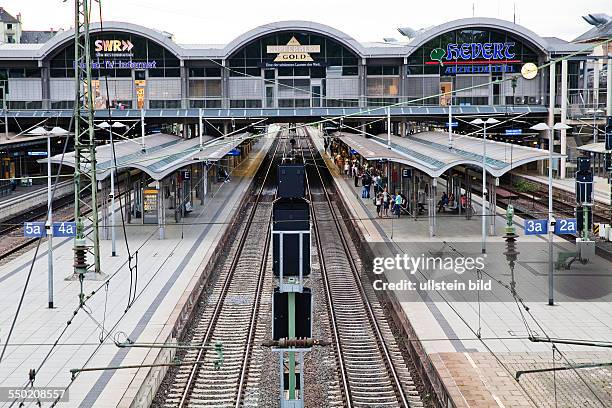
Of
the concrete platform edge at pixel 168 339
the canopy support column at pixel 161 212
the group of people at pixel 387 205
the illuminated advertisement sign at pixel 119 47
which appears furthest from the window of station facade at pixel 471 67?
the concrete platform edge at pixel 168 339

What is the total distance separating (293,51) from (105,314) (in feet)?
129

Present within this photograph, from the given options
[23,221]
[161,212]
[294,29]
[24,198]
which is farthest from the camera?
[294,29]

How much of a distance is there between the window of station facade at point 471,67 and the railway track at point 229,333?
87.0 ft

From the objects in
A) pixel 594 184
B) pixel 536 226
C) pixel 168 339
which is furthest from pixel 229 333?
pixel 594 184

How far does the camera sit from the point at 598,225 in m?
26.1

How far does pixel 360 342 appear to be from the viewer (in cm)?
A: 1897

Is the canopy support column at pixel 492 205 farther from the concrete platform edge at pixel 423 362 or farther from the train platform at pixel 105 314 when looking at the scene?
the concrete platform edge at pixel 423 362

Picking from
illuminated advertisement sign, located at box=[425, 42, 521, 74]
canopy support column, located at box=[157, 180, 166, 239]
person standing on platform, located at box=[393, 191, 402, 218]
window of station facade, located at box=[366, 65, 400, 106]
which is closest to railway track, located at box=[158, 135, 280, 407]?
canopy support column, located at box=[157, 180, 166, 239]

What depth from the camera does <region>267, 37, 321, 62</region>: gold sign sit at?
5703cm

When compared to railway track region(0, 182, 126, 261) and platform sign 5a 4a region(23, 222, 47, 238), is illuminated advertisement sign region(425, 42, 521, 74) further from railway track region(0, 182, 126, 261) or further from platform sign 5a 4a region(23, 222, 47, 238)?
platform sign 5a 4a region(23, 222, 47, 238)

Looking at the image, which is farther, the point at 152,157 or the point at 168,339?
the point at 152,157

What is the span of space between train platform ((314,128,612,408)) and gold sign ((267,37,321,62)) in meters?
27.2

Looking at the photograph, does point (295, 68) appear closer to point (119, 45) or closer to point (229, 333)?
point (119, 45)

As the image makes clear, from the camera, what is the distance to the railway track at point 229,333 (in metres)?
15.5
